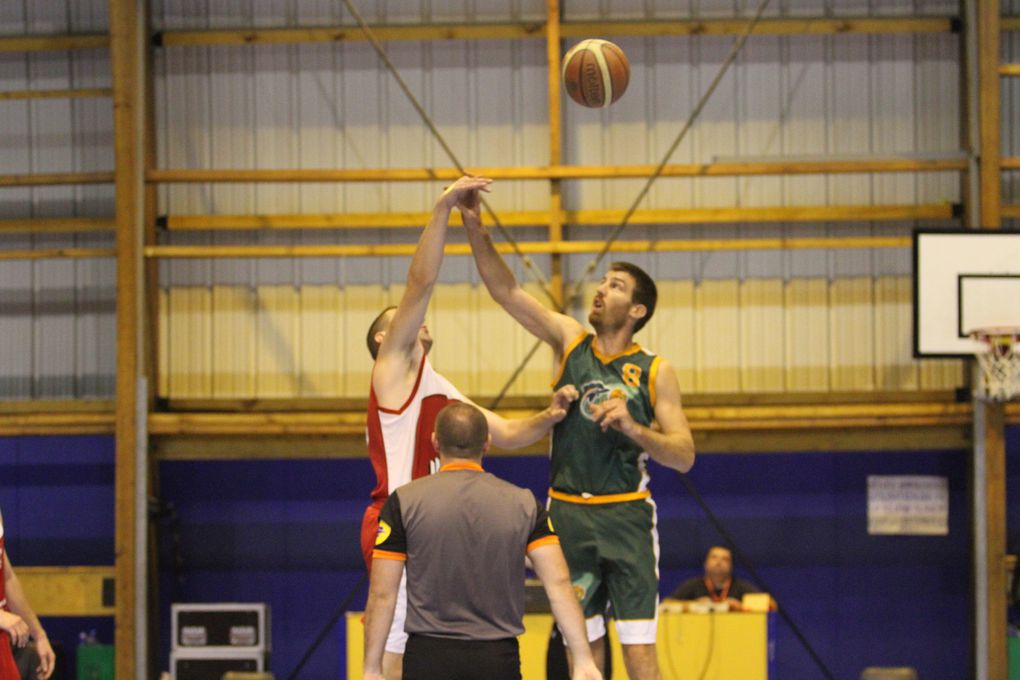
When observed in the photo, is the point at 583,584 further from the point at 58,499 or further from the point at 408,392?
the point at 58,499

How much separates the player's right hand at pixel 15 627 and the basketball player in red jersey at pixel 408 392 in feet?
5.67

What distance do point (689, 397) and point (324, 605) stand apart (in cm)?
423

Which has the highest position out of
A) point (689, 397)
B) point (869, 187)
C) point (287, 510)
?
point (869, 187)

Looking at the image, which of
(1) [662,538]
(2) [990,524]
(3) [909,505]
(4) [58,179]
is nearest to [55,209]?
(4) [58,179]

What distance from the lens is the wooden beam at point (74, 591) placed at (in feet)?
42.6

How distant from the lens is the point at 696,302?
43.6 ft

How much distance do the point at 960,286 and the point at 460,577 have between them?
26.0 feet

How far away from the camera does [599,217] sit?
1319cm

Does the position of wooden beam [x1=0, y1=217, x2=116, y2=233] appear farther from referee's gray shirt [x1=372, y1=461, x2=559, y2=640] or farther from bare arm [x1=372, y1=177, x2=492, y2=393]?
referee's gray shirt [x1=372, y1=461, x2=559, y2=640]

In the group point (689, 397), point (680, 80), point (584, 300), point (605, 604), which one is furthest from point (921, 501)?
point (605, 604)

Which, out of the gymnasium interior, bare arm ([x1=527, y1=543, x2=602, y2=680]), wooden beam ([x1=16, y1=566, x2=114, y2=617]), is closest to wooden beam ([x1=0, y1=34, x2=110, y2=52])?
the gymnasium interior

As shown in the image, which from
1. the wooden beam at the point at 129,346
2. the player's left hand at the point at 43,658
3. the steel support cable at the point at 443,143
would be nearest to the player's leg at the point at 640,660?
the player's left hand at the point at 43,658

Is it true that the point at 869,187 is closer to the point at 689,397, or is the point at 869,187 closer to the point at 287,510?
the point at 689,397

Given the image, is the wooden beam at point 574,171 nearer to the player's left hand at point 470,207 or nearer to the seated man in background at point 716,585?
the seated man in background at point 716,585
